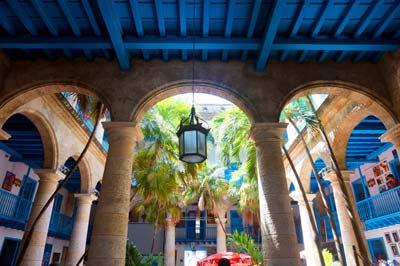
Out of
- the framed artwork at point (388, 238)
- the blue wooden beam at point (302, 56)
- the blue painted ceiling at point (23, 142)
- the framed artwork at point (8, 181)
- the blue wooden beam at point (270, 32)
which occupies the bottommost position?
the framed artwork at point (388, 238)

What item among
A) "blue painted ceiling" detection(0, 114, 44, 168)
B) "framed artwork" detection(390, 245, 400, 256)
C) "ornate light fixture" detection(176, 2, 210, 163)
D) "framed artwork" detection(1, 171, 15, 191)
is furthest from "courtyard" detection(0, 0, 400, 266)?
"framed artwork" detection(390, 245, 400, 256)

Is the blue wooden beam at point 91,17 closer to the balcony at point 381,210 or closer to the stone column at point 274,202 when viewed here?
the stone column at point 274,202

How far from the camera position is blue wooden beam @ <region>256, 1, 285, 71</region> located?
5.25 meters

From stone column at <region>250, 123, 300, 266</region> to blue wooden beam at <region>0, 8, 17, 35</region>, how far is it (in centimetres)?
569

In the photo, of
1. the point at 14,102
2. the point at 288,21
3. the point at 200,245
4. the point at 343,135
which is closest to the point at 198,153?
the point at 288,21

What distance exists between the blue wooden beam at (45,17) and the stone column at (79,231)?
8.75 metres

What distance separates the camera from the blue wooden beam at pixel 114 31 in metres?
5.13

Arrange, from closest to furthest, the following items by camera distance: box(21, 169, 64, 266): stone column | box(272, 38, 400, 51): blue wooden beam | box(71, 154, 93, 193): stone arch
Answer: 1. box(272, 38, 400, 51): blue wooden beam
2. box(21, 169, 64, 266): stone column
3. box(71, 154, 93, 193): stone arch

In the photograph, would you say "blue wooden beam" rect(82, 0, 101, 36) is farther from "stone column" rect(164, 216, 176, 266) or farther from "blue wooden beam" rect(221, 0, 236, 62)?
"stone column" rect(164, 216, 176, 266)

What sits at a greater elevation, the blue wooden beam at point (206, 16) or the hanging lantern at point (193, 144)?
the blue wooden beam at point (206, 16)

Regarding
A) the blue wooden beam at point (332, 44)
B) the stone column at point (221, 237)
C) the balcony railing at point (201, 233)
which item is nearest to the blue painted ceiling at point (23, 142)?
the blue wooden beam at point (332, 44)

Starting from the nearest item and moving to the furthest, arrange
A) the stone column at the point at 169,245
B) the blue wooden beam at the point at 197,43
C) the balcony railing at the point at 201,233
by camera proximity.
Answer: the blue wooden beam at the point at 197,43, the stone column at the point at 169,245, the balcony railing at the point at 201,233

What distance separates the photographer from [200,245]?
25.5 meters

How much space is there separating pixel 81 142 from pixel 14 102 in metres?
5.84
